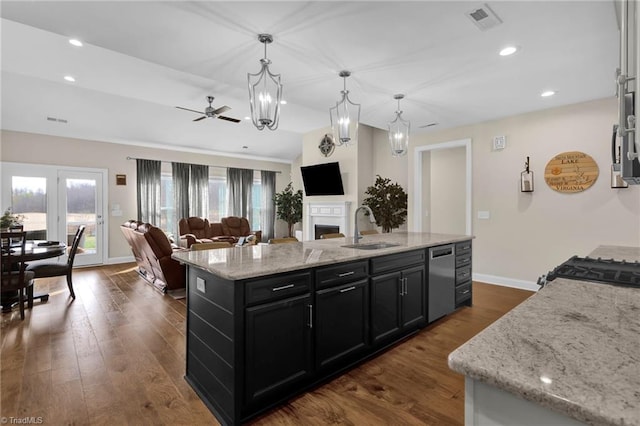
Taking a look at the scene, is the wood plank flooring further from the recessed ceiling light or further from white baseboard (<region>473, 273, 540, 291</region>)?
the recessed ceiling light

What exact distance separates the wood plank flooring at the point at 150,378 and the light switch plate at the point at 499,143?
2601 mm

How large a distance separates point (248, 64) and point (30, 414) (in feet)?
10.4

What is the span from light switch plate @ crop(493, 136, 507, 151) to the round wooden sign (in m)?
0.68

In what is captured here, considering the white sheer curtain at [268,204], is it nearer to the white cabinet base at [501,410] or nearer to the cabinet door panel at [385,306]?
the cabinet door panel at [385,306]

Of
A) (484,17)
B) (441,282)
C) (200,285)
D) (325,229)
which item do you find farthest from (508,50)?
(325,229)

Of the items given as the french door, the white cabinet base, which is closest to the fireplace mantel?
the french door

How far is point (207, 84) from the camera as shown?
4.46 metres

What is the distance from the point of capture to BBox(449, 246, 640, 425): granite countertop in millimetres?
562

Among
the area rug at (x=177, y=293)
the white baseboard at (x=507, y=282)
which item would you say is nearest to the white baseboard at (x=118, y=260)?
the area rug at (x=177, y=293)

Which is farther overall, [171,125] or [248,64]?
[171,125]

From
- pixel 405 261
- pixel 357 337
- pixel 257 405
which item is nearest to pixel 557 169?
pixel 405 261

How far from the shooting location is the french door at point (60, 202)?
5.93m

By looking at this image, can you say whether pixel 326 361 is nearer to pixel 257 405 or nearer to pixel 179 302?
pixel 257 405

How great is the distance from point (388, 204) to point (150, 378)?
498 centimetres
